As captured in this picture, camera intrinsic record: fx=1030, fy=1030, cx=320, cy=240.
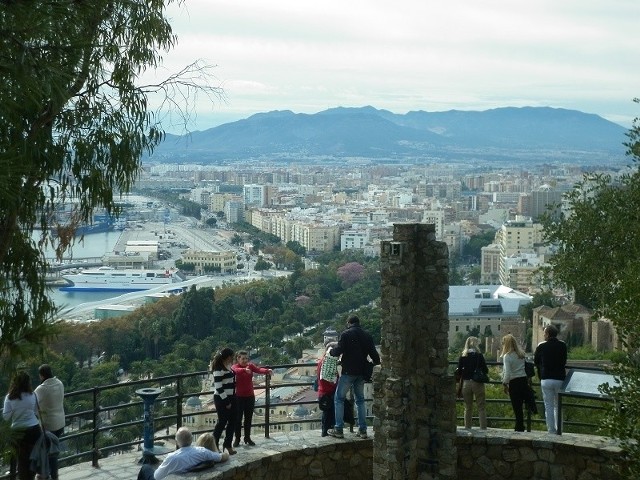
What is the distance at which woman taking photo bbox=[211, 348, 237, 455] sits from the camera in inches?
326

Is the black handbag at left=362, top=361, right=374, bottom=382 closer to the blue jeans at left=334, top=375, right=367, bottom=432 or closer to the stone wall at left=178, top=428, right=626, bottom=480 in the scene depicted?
the blue jeans at left=334, top=375, right=367, bottom=432

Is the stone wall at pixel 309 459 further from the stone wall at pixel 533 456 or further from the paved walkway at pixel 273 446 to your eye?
the stone wall at pixel 533 456

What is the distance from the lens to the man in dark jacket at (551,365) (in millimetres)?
8703

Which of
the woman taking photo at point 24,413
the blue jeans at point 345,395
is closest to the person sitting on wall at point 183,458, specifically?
the woman taking photo at point 24,413

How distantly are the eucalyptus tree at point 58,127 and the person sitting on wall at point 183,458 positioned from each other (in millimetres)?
1542

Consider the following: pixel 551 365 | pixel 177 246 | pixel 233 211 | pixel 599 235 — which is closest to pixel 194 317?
pixel 599 235

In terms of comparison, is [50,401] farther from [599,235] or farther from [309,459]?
[599,235]

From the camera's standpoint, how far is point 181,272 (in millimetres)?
69000

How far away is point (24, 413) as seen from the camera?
23.4 feet

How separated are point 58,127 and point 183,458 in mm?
2513

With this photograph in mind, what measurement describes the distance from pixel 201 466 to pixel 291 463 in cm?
123

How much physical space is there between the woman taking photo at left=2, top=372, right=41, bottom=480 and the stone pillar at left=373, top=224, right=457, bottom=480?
2623 millimetres

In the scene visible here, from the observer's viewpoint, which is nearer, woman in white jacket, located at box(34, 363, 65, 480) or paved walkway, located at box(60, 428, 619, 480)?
woman in white jacket, located at box(34, 363, 65, 480)

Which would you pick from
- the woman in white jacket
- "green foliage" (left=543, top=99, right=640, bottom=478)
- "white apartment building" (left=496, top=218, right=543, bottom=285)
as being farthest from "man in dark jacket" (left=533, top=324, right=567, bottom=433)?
"white apartment building" (left=496, top=218, right=543, bottom=285)
